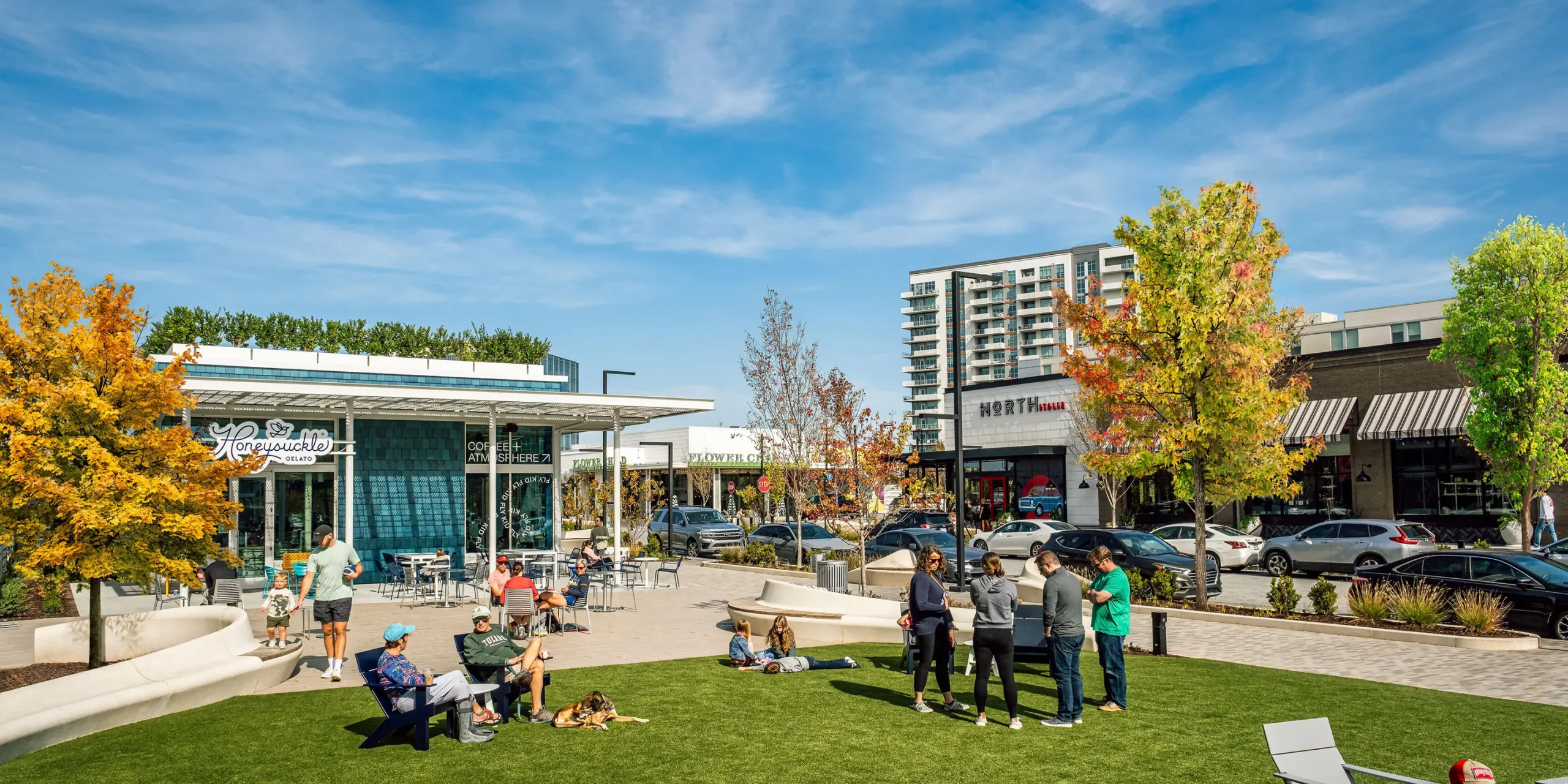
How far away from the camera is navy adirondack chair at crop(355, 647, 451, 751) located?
9469 mm

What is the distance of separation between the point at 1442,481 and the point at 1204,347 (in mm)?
21730

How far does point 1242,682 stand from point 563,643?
9.33 m

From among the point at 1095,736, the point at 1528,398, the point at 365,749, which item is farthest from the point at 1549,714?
the point at 1528,398

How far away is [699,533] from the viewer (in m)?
36.8

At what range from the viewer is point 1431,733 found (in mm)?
10023

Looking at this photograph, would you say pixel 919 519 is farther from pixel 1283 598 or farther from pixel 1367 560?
pixel 1283 598

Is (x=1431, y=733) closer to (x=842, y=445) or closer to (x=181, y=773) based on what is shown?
(x=181, y=773)

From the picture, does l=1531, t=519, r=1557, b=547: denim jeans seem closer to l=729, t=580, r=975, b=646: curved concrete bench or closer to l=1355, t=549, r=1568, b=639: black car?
l=1355, t=549, r=1568, b=639: black car

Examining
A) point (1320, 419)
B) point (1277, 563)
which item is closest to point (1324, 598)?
point (1277, 563)

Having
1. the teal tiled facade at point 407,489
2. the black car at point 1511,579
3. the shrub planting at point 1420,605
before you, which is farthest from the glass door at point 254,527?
the shrub planting at point 1420,605

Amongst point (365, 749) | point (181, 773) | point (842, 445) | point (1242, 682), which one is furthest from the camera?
point (842, 445)

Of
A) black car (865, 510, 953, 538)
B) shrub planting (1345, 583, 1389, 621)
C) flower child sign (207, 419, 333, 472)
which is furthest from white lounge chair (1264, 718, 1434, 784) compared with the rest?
black car (865, 510, 953, 538)

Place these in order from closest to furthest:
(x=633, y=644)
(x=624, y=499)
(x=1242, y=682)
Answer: (x=1242, y=682), (x=633, y=644), (x=624, y=499)

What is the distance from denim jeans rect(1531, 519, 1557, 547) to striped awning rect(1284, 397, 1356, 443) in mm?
7266
